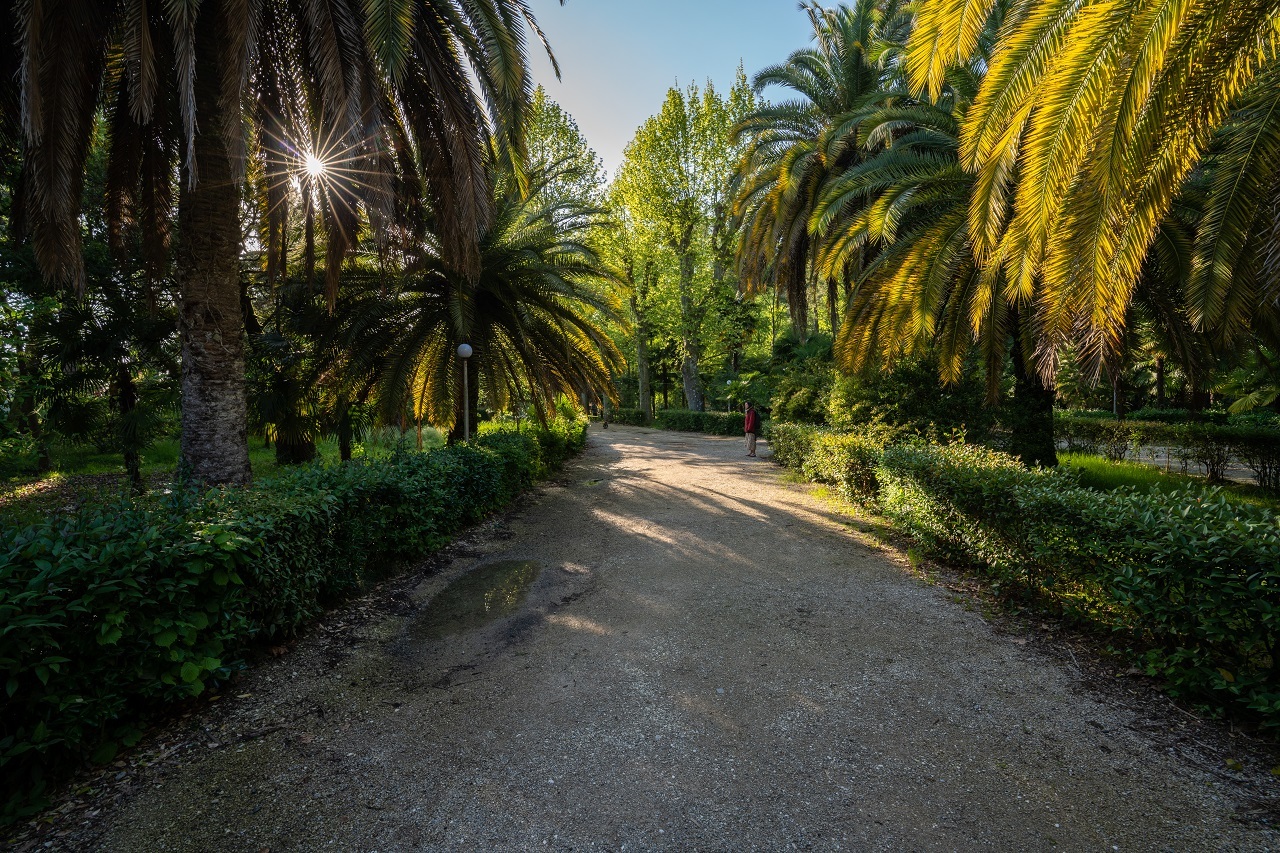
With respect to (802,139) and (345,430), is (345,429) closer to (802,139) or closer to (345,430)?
(345,430)

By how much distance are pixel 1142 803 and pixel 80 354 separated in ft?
43.0

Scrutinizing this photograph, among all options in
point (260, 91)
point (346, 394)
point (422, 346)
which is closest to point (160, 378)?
point (346, 394)

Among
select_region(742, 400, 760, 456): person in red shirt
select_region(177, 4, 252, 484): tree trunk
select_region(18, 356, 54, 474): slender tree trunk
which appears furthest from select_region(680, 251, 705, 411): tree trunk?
select_region(177, 4, 252, 484): tree trunk

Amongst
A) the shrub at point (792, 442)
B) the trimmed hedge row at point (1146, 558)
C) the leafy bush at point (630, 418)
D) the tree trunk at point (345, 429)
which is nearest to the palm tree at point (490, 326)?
the tree trunk at point (345, 429)

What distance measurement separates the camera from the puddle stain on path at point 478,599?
16.1 ft

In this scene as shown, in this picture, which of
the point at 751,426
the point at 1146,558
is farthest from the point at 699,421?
the point at 1146,558

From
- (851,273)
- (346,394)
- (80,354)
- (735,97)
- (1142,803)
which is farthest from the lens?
(735,97)

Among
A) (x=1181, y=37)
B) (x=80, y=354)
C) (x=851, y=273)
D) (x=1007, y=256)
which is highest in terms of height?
(x=851, y=273)

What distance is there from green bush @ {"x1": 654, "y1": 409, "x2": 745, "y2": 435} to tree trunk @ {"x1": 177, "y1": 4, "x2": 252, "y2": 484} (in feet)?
75.6

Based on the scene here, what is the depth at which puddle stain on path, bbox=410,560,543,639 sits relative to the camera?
489cm

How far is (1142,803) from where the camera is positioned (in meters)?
2.67

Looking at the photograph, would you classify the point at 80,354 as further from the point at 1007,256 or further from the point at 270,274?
the point at 1007,256

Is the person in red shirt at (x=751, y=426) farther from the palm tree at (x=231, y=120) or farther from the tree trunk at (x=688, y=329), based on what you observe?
the palm tree at (x=231, y=120)

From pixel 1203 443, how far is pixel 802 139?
1204 centimetres
